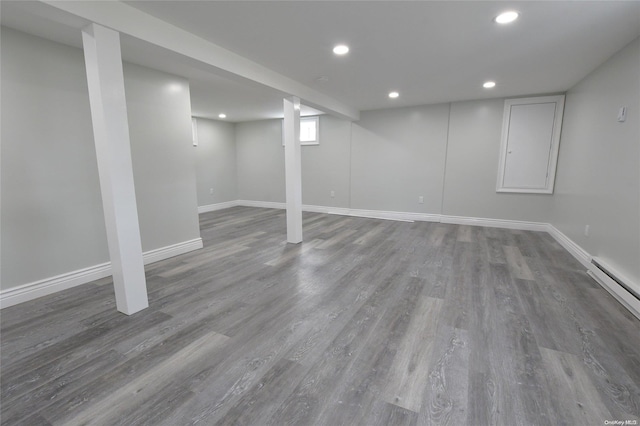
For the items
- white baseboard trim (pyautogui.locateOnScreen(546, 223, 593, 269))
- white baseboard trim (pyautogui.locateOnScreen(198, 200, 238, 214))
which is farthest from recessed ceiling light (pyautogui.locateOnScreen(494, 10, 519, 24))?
white baseboard trim (pyautogui.locateOnScreen(198, 200, 238, 214))

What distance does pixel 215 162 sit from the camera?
23.9 ft

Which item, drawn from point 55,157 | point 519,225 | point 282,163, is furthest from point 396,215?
point 55,157

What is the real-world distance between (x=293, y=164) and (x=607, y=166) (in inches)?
143

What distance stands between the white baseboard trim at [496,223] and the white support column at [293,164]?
3231 mm

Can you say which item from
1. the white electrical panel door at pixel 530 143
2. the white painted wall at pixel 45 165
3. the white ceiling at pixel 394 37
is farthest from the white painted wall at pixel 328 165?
the white painted wall at pixel 45 165

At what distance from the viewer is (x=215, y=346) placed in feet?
6.27

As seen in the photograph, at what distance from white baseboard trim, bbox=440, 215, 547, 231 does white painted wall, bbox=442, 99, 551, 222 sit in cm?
7

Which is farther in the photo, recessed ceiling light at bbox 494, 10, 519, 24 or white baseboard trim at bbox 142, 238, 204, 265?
white baseboard trim at bbox 142, 238, 204, 265

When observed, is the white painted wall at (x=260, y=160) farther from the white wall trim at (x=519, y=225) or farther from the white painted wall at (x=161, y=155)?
the white painted wall at (x=161, y=155)

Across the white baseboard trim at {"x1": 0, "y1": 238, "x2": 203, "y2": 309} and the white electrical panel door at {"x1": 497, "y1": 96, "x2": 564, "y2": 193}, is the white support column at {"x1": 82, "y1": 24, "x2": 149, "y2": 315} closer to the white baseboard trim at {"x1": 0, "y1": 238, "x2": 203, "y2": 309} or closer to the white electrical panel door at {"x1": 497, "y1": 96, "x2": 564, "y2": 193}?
the white baseboard trim at {"x1": 0, "y1": 238, "x2": 203, "y2": 309}

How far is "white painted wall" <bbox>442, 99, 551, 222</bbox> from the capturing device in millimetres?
5094

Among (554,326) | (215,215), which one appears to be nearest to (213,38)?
(554,326)

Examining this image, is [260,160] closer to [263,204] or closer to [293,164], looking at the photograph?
[263,204]

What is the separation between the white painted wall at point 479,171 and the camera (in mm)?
5094
